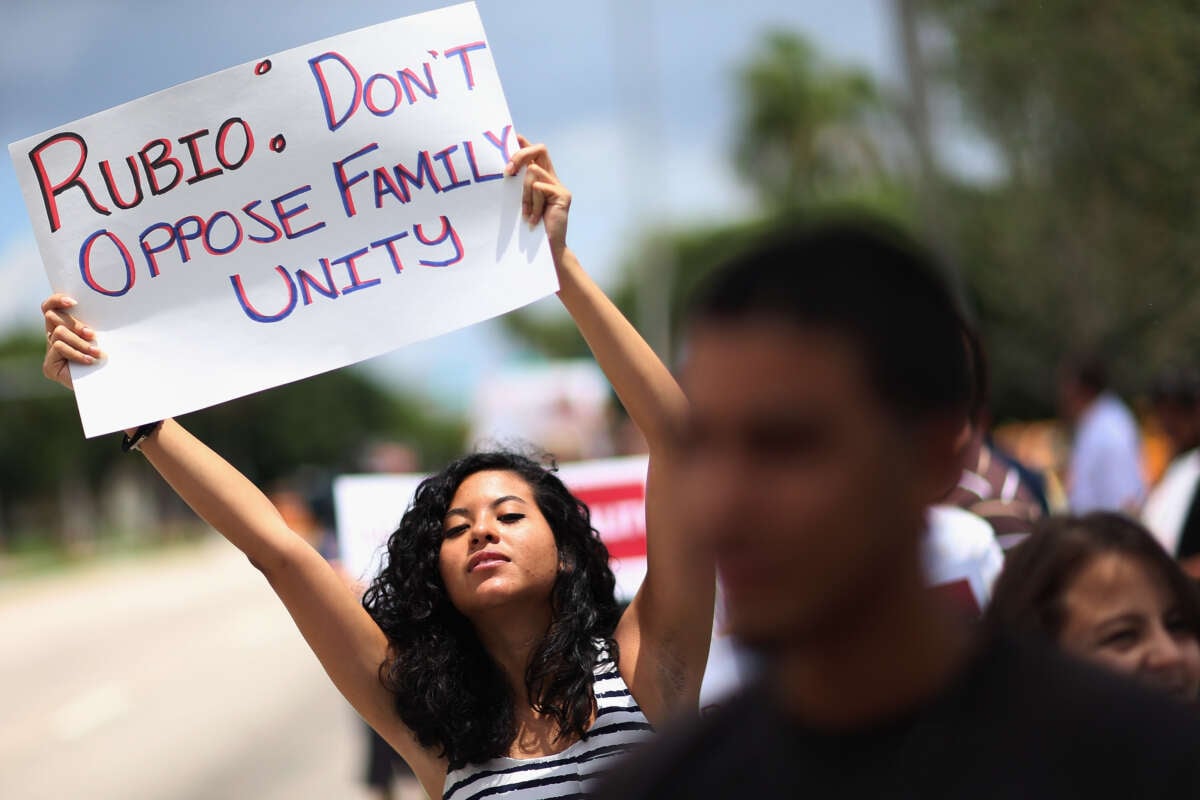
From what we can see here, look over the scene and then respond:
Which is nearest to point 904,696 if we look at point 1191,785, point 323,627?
point 1191,785

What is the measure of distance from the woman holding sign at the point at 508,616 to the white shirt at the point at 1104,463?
5.91m

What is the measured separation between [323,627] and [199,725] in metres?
9.76

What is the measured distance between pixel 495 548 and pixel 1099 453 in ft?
20.5

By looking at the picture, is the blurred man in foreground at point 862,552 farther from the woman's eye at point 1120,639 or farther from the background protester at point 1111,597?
the woman's eye at point 1120,639

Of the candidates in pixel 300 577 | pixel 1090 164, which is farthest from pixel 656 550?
pixel 1090 164

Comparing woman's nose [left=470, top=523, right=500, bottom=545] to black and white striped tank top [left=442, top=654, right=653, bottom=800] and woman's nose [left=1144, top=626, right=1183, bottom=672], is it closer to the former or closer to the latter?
black and white striped tank top [left=442, top=654, right=653, bottom=800]

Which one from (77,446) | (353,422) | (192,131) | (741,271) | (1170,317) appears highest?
(192,131)

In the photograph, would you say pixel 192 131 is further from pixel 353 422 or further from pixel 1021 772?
pixel 353 422

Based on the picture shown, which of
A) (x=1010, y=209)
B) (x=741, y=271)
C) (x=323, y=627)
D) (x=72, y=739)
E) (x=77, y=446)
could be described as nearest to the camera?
(x=741, y=271)

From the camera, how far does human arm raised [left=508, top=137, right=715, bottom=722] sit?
8.39 ft

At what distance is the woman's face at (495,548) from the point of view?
2.65 meters

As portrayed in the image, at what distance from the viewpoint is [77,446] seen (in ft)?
181

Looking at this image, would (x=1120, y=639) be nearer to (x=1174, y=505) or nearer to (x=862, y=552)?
(x=862, y=552)

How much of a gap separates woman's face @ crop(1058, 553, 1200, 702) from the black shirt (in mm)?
1115
